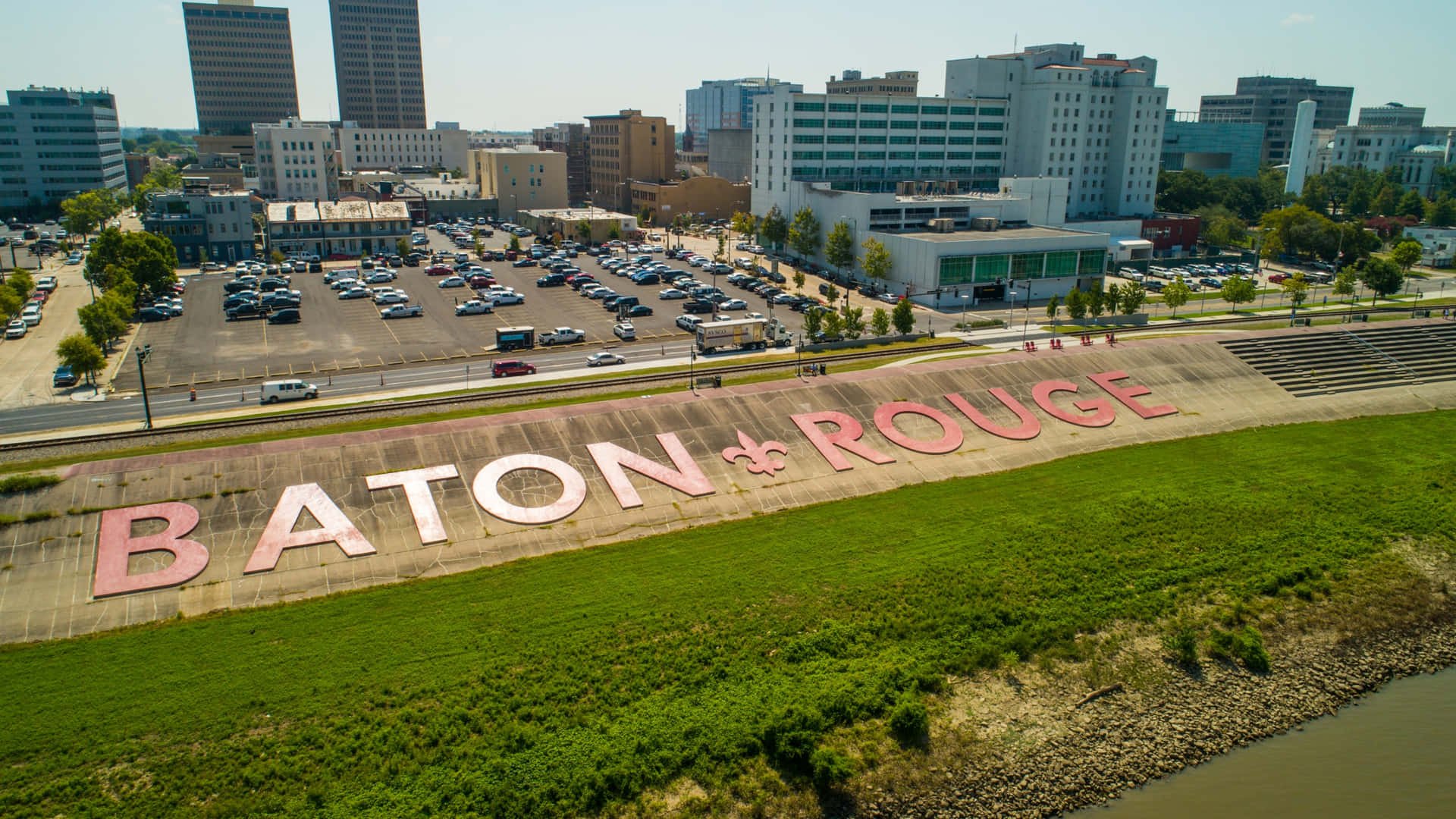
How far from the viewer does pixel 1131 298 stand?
80.5 m

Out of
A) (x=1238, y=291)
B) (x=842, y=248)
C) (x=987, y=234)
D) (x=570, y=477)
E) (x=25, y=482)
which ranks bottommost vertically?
(x=570, y=477)

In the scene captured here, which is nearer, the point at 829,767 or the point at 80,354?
the point at 829,767

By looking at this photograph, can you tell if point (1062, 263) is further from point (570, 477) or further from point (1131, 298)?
point (570, 477)

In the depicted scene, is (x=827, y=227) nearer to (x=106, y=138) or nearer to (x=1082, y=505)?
(x=1082, y=505)

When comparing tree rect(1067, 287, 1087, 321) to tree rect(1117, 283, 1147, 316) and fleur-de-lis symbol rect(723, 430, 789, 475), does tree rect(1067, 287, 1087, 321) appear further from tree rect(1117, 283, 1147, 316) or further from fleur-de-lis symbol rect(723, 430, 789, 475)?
fleur-de-lis symbol rect(723, 430, 789, 475)

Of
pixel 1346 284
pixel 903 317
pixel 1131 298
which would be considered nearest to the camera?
pixel 903 317

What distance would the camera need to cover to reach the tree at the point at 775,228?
385 ft

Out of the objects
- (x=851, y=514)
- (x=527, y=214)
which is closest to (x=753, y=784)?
(x=851, y=514)

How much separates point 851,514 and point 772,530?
4.19m

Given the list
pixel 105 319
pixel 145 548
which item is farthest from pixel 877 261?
pixel 145 548

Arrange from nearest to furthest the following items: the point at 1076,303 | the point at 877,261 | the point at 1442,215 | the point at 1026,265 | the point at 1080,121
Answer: the point at 1076,303
the point at 1026,265
the point at 877,261
the point at 1080,121
the point at 1442,215

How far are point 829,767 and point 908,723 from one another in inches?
131

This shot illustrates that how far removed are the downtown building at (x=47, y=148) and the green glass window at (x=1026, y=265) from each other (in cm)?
17265

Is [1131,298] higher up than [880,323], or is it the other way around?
[1131,298]
